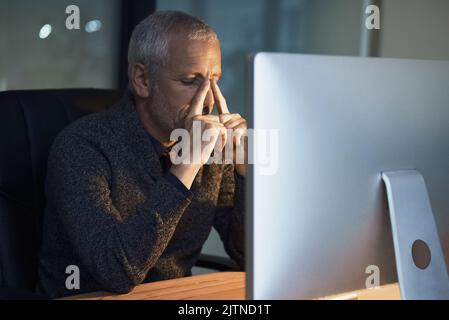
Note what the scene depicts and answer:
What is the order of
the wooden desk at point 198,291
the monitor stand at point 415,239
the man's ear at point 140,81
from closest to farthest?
1. the monitor stand at point 415,239
2. the wooden desk at point 198,291
3. the man's ear at point 140,81

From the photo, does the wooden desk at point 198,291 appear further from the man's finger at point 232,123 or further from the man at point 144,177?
the man's finger at point 232,123

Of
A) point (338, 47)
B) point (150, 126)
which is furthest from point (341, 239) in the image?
point (338, 47)

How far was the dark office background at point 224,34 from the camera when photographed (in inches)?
93.1

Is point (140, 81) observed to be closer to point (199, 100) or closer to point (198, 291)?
point (199, 100)

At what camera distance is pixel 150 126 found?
68.2 inches

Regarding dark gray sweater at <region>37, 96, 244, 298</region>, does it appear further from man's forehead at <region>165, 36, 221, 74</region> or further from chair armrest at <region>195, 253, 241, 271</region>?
man's forehead at <region>165, 36, 221, 74</region>

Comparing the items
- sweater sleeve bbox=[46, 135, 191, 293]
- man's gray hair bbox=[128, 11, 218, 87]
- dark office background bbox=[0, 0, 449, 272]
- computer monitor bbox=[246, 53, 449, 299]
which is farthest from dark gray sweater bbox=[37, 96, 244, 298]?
dark office background bbox=[0, 0, 449, 272]

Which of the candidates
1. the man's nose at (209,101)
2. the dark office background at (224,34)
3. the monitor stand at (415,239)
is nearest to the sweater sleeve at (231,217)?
the man's nose at (209,101)

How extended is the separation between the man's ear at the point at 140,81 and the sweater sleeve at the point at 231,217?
0.31 metres

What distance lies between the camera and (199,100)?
158 cm

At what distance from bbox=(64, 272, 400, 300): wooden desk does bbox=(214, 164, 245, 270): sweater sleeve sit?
0.34m

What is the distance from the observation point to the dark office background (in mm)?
2365
